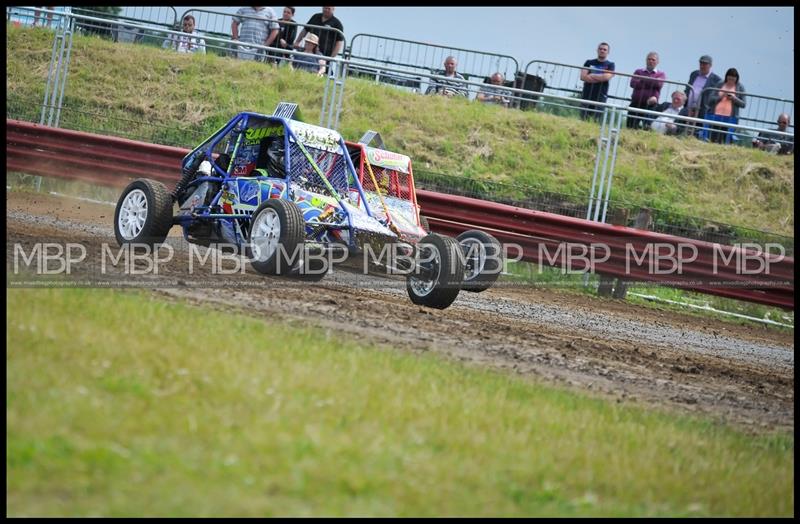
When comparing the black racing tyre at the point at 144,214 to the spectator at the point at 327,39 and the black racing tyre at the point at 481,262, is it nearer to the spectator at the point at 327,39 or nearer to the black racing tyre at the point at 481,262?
the black racing tyre at the point at 481,262

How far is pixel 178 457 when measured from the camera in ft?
13.1

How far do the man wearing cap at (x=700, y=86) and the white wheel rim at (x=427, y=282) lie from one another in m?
7.88

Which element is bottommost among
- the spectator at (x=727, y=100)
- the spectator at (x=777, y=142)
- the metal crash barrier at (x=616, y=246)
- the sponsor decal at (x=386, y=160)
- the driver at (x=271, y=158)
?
the metal crash barrier at (x=616, y=246)

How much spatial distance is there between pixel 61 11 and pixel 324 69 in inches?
164

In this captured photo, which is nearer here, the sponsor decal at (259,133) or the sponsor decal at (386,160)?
the sponsor decal at (259,133)

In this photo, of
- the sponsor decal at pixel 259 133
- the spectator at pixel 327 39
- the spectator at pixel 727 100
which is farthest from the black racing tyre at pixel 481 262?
the spectator at pixel 327 39

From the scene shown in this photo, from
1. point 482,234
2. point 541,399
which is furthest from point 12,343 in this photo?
point 482,234

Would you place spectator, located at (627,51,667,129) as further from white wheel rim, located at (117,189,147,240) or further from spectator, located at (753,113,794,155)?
white wheel rim, located at (117,189,147,240)

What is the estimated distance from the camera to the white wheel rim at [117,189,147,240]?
10.3 metres

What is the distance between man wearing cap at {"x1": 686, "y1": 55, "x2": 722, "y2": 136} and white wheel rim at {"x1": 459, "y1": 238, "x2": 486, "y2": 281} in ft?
24.3

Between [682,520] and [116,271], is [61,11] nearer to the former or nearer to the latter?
[116,271]

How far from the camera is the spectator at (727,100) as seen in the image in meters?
15.7

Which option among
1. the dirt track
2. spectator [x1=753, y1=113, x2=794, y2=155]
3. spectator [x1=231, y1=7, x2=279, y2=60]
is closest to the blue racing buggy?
the dirt track

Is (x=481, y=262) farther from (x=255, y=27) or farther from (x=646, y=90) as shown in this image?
(x=255, y=27)
